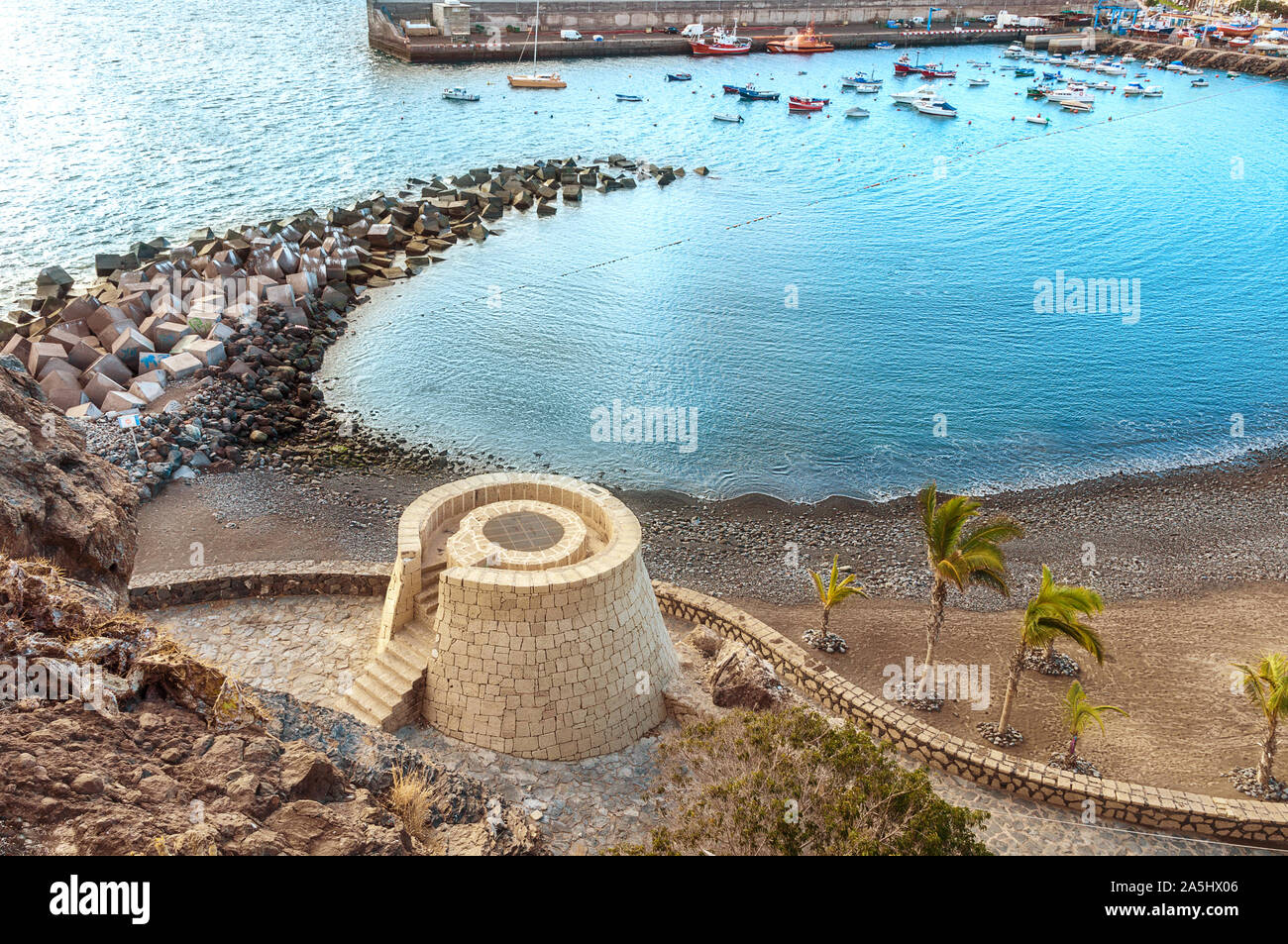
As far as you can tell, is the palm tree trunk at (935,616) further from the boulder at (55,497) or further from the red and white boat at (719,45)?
the red and white boat at (719,45)

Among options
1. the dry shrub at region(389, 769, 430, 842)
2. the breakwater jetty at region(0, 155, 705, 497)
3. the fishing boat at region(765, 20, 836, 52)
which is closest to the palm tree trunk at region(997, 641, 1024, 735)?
the dry shrub at region(389, 769, 430, 842)

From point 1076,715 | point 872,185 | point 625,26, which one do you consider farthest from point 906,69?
point 1076,715

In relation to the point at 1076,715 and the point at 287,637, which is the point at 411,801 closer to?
the point at 287,637

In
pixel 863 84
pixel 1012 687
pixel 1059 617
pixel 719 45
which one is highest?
pixel 719 45

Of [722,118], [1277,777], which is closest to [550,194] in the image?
[722,118]

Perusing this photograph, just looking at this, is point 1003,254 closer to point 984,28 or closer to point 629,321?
point 629,321

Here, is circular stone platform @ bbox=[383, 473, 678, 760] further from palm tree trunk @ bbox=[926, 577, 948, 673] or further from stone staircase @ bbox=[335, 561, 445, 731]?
palm tree trunk @ bbox=[926, 577, 948, 673]

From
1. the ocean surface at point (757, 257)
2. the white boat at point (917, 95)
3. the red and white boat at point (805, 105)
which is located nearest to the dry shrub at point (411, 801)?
the ocean surface at point (757, 257)
